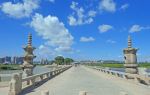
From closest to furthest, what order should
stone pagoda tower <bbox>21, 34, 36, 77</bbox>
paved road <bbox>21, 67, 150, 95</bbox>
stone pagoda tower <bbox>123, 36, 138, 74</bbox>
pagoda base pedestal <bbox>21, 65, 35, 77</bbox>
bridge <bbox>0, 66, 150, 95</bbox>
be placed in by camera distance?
bridge <bbox>0, 66, 150, 95</bbox> → paved road <bbox>21, 67, 150, 95</bbox> → pagoda base pedestal <bbox>21, 65, 35, 77</bbox> → stone pagoda tower <bbox>123, 36, 138, 74</bbox> → stone pagoda tower <bbox>21, 34, 36, 77</bbox>

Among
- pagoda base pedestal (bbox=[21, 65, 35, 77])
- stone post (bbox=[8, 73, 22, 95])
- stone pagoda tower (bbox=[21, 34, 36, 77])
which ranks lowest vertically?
stone post (bbox=[8, 73, 22, 95])

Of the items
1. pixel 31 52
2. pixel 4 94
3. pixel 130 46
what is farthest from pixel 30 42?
pixel 4 94

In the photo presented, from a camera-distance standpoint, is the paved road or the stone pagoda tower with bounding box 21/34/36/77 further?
the stone pagoda tower with bounding box 21/34/36/77

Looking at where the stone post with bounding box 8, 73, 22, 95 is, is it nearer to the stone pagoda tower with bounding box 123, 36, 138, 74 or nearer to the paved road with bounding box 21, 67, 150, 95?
the paved road with bounding box 21, 67, 150, 95

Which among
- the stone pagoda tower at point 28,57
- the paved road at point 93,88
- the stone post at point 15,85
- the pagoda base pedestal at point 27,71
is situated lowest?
the paved road at point 93,88

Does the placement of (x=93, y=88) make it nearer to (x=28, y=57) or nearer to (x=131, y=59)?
(x=131, y=59)

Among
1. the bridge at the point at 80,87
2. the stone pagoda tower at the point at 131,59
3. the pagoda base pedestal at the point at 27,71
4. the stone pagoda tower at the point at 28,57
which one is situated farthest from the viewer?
the stone pagoda tower at the point at 28,57

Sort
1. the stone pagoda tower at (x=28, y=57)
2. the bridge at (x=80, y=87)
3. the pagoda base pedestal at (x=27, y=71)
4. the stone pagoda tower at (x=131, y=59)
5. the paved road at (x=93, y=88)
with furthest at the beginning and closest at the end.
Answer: the stone pagoda tower at (x=28, y=57) → the stone pagoda tower at (x=131, y=59) → the pagoda base pedestal at (x=27, y=71) → the paved road at (x=93, y=88) → the bridge at (x=80, y=87)

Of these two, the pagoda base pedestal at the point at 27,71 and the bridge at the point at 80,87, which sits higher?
the pagoda base pedestal at the point at 27,71

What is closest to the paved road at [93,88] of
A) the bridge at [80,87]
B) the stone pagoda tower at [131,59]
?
the bridge at [80,87]

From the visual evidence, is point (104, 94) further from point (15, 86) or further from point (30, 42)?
point (30, 42)

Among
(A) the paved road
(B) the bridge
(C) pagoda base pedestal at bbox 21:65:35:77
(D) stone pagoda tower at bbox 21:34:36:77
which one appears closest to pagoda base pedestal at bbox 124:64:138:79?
(B) the bridge

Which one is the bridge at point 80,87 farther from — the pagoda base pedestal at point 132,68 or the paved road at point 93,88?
the pagoda base pedestal at point 132,68

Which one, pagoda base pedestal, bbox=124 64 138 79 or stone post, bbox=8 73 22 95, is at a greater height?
pagoda base pedestal, bbox=124 64 138 79
